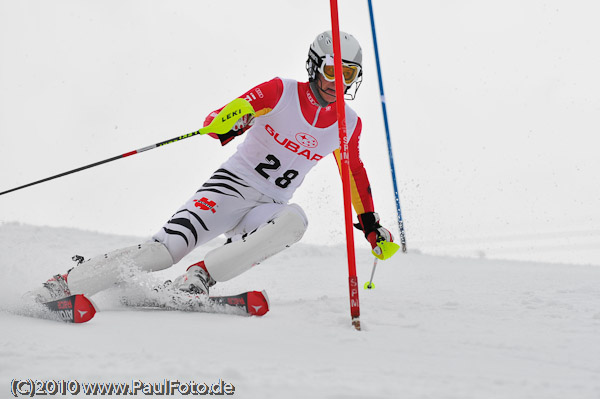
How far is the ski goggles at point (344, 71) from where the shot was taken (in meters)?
2.77

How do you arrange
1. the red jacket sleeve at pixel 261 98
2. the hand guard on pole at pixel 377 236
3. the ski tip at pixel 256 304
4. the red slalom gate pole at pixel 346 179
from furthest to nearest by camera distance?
the hand guard on pole at pixel 377 236 → the red jacket sleeve at pixel 261 98 → the ski tip at pixel 256 304 → the red slalom gate pole at pixel 346 179

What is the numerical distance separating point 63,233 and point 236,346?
16.6 feet

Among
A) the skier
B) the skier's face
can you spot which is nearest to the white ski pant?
the skier

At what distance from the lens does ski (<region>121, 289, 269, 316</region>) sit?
7.27 ft

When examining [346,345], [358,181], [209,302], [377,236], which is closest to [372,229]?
[377,236]

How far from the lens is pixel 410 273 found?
14.6 ft

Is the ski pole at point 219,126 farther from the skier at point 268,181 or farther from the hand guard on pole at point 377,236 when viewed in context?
the hand guard on pole at point 377,236

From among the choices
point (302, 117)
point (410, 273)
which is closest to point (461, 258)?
point (410, 273)

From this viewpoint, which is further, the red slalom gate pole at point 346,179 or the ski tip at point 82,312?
the red slalom gate pole at point 346,179

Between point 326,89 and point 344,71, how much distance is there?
5.1 inches

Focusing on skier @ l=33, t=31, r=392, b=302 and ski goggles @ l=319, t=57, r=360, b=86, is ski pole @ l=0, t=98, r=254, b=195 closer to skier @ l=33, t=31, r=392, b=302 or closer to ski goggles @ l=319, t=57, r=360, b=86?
skier @ l=33, t=31, r=392, b=302

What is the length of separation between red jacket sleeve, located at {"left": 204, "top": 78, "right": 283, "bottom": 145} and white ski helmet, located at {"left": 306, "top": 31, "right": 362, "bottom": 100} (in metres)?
0.20

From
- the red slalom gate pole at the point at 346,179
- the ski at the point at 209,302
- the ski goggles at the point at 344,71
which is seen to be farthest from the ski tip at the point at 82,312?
the ski goggles at the point at 344,71

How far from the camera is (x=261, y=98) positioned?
9.18ft
